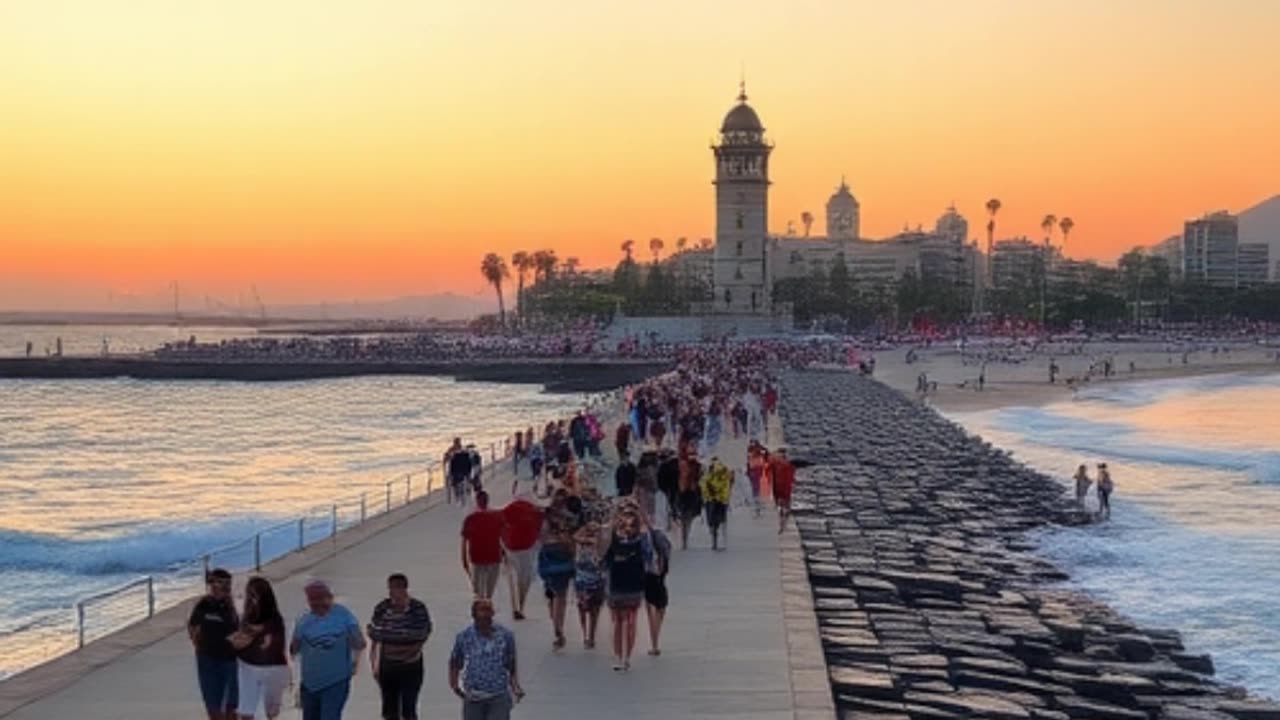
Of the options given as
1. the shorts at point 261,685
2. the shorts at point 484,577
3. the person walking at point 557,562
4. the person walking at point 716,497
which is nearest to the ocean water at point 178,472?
the shorts at point 484,577

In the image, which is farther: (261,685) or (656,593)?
(656,593)

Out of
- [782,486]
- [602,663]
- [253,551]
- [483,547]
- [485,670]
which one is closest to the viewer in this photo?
[485,670]

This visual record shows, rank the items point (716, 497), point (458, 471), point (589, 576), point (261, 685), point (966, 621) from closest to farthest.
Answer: point (261, 685) → point (589, 576) → point (966, 621) → point (716, 497) → point (458, 471)

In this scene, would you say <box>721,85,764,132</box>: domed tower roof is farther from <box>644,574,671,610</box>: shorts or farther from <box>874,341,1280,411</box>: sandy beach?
<box>644,574,671,610</box>: shorts

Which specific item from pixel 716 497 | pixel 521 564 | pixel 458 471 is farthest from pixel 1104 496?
pixel 521 564

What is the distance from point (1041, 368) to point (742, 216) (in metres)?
27.6

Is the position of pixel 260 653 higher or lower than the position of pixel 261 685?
higher

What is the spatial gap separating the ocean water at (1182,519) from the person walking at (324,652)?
979cm

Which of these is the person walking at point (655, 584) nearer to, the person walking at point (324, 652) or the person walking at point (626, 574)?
the person walking at point (626, 574)

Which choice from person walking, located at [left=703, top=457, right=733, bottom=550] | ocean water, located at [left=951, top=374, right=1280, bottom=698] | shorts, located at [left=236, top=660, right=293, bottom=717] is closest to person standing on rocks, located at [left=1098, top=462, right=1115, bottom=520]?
ocean water, located at [left=951, top=374, right=1280, bottom=698]

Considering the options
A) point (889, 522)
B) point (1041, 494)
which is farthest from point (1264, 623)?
point (1041, 494)

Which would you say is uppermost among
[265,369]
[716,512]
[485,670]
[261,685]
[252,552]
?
[485,670]

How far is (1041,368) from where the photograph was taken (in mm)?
94250

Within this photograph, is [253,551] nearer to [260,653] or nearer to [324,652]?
[260,653]
